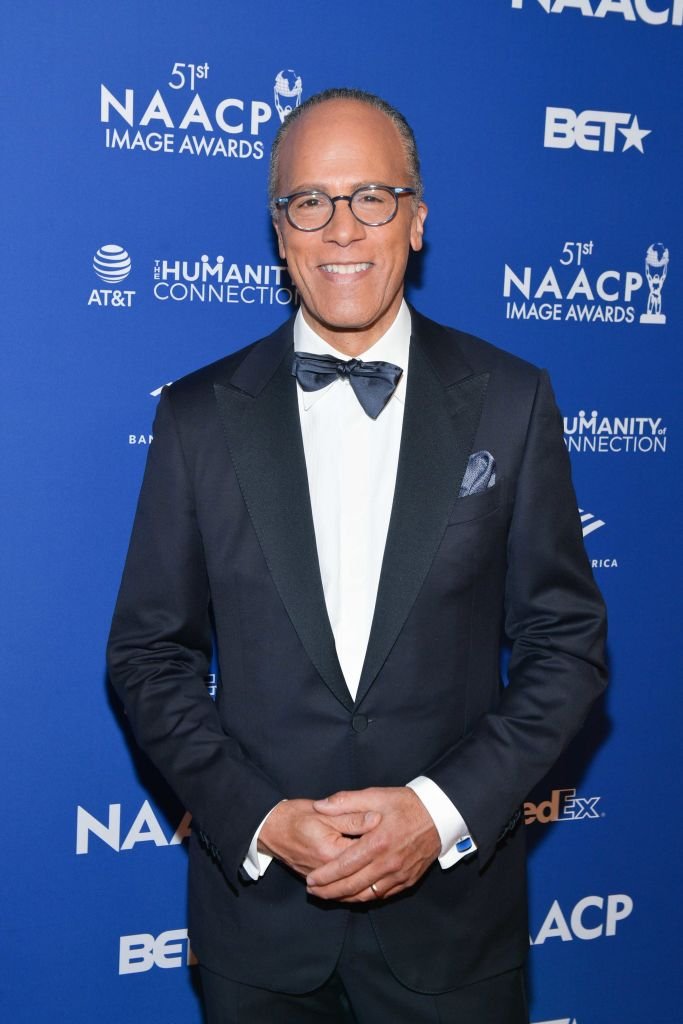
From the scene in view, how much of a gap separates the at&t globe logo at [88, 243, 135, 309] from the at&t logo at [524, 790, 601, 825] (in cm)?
167

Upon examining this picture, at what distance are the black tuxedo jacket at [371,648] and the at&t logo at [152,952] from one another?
0.86 m

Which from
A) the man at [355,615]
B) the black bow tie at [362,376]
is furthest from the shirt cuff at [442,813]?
the black bow tie at [362,376]

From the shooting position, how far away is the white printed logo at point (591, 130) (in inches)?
103

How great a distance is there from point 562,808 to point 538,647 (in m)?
1.25

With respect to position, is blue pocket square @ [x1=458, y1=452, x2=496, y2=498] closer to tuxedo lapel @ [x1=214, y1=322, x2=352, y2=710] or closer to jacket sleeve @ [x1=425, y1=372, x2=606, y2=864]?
jacket sleeve @ [x1=425, y1=372, x2=606, y2=864]

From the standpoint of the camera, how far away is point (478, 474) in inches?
70.1

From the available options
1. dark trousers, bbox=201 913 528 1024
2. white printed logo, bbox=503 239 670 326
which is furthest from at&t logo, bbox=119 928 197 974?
white printed logo, bbox=503 239 670 326

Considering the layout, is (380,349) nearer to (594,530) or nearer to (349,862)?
(349,862)

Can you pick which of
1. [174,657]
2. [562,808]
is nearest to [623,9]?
[174,657]

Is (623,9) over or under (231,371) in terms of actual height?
over

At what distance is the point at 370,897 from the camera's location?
1649 millimetres

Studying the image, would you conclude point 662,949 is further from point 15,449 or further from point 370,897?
point 15,449

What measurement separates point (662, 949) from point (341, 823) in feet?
6.03

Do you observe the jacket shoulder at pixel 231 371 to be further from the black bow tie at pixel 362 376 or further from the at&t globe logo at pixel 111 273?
the at&t globe logo at pixel 111 273
